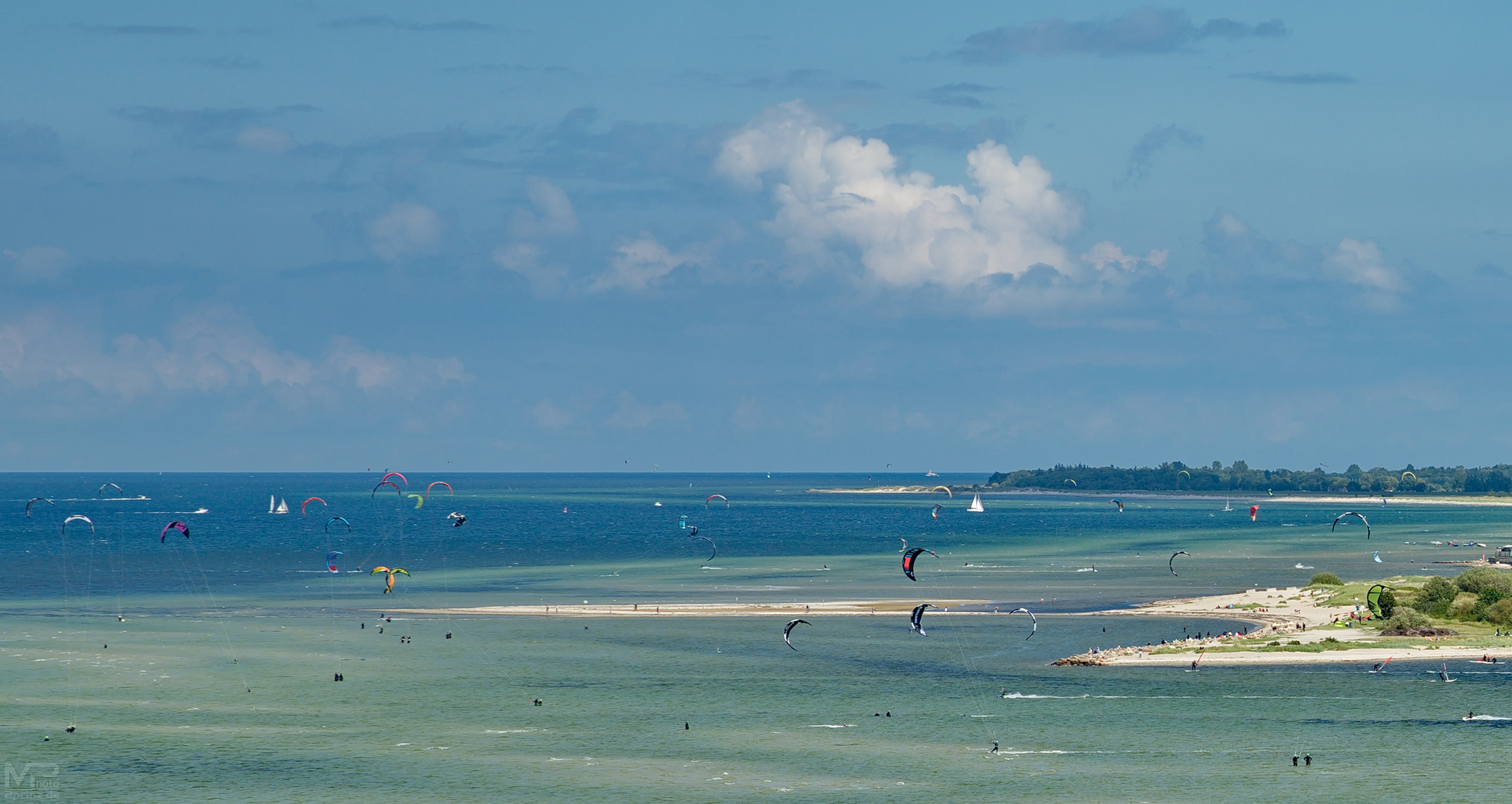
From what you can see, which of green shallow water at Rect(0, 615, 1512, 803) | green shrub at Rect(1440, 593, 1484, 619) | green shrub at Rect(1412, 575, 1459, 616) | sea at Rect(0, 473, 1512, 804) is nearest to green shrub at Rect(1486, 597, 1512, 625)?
green shrub at Rect(1440, 593, 1484, 619)

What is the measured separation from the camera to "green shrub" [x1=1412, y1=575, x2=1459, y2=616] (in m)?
101

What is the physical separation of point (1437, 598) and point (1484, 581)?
3249 millimetres

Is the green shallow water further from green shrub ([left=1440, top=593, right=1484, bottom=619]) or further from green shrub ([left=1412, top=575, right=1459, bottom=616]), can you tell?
green shrub ([left=1412, top=575, right=1459, bottom=616])

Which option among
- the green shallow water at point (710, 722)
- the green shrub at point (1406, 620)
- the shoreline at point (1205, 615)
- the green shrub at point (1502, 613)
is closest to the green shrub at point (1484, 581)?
the green shrub at point (1502, 613)

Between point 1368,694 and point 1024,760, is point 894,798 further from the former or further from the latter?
point 1368,694

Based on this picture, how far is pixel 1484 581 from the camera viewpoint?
10106cm

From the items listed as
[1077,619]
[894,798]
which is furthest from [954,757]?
[1077,619]

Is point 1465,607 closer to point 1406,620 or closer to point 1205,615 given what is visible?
point 1406,620

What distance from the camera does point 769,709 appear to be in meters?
71.7

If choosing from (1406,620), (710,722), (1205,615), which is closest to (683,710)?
(710,722)

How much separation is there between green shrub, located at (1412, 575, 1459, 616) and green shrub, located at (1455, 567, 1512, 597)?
2.54 ft

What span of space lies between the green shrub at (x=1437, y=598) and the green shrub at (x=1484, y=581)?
78cm

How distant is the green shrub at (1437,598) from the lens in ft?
332

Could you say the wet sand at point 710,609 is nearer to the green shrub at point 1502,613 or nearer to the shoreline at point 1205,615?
the shoreline at point 1205,615
